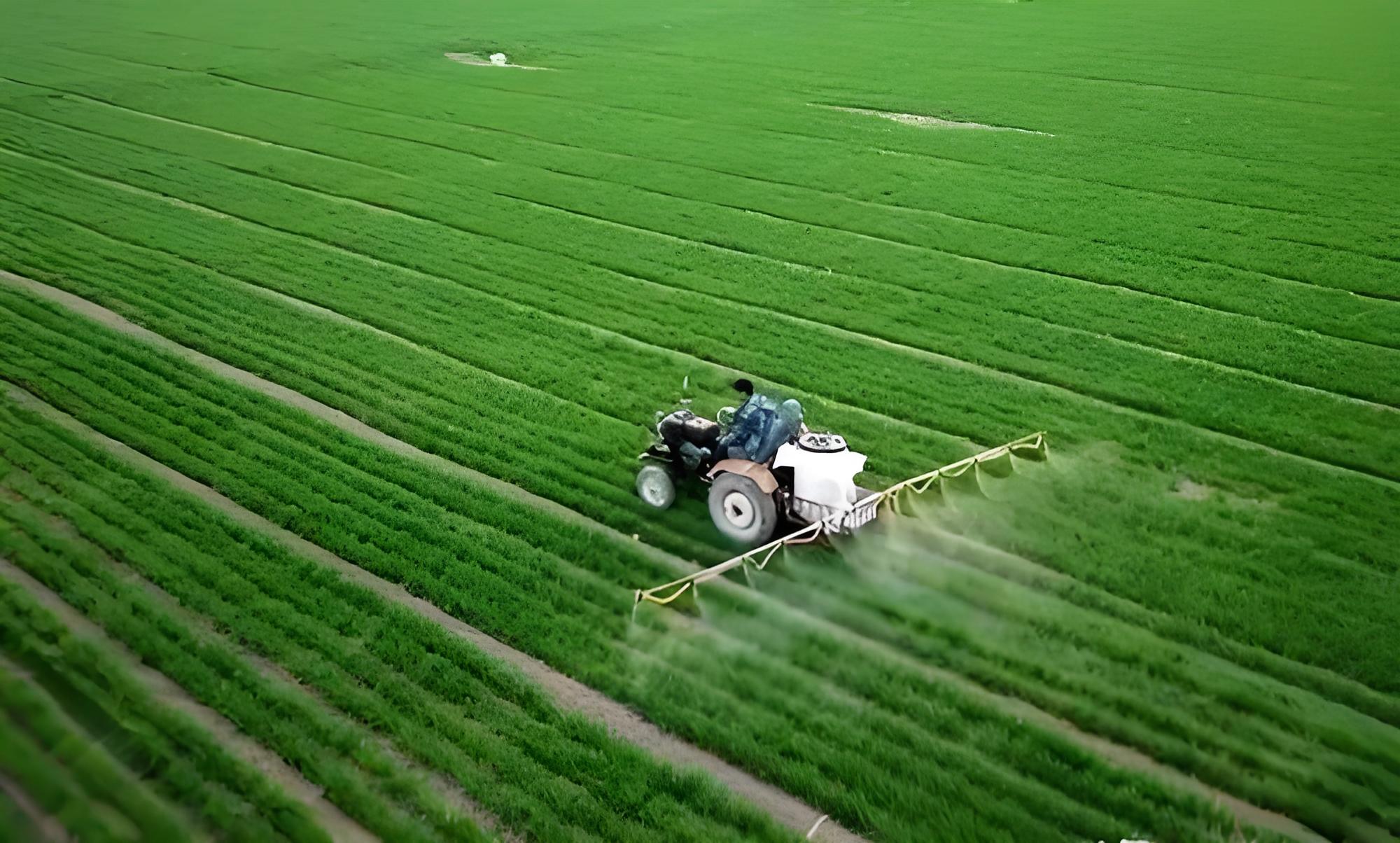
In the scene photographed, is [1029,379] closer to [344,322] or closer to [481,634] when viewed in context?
[481,634]

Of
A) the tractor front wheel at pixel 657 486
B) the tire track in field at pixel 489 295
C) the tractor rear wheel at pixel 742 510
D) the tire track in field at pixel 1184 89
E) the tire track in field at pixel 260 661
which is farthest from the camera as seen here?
the tire track in field at pixel 1184 89

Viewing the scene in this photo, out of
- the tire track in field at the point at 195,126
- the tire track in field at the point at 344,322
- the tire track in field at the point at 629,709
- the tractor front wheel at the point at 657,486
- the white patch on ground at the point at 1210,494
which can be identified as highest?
the tire track in field at the point at 195,126

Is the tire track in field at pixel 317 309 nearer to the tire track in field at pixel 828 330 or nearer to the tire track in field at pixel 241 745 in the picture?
the tire track in field at pixel 828 330

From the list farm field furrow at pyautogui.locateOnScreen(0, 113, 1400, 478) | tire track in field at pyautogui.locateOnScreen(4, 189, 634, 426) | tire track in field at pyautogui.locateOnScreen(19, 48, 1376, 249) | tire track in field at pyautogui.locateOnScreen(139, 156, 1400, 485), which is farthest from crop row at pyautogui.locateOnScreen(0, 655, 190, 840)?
tire track in field at pyautogui.locateOnScreen(19, 48, 1376, 249)

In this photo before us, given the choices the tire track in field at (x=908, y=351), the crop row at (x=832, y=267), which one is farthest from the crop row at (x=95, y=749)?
the crop row at (x=832, y=267)

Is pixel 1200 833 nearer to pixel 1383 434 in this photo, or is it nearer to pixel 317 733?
pixel 317 733

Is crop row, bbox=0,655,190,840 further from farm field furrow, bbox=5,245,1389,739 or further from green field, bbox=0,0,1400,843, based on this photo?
farm field furrow, bbox=5,245,1389,739

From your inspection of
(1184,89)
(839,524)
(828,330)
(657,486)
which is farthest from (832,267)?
(1184,89)
